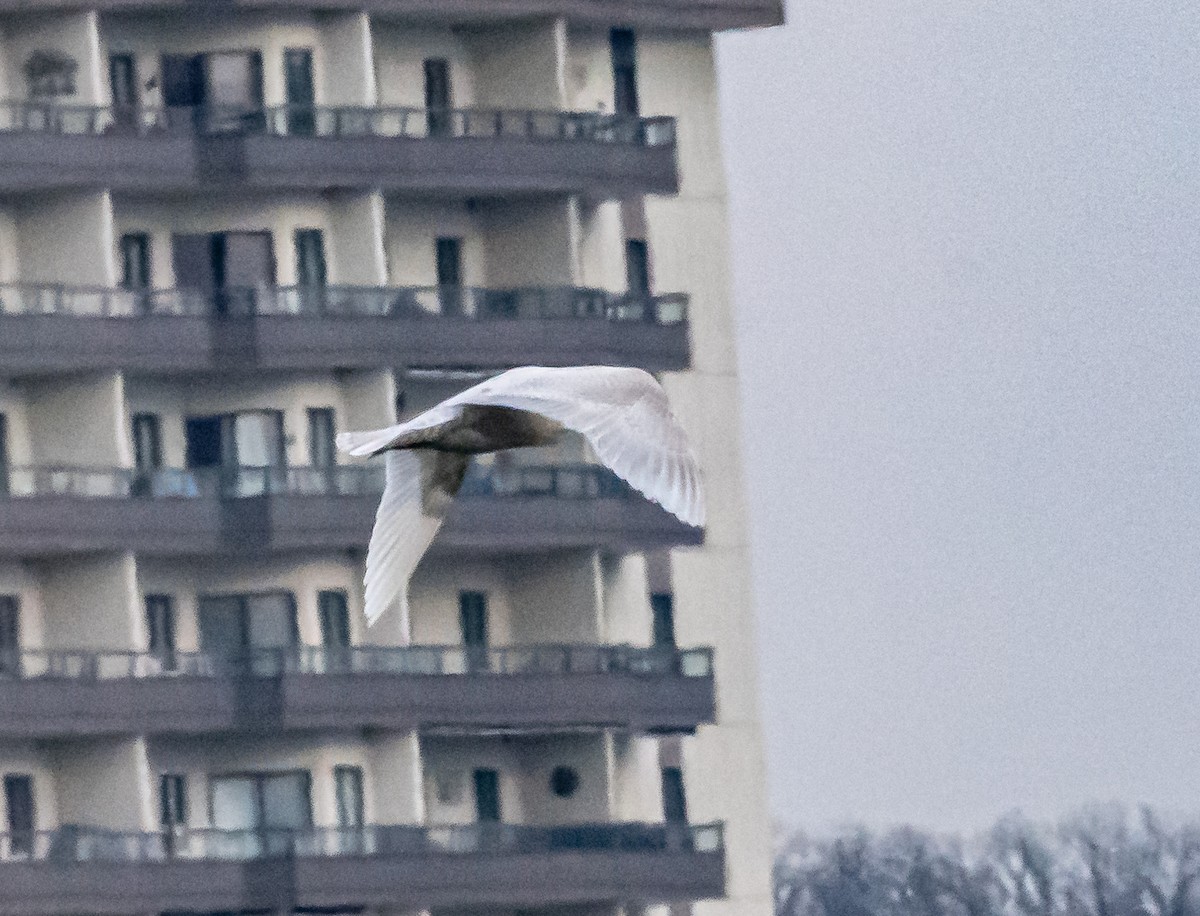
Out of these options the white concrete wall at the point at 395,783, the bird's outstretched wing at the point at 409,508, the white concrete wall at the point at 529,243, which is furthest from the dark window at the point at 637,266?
the bird's outstretched wing at the point at 409,508

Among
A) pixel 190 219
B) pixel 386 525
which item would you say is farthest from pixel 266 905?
pixel 386 525

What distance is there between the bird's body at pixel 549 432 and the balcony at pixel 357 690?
64.7 metres

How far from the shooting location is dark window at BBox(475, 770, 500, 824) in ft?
445

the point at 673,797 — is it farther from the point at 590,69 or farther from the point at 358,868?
the point at 590,69

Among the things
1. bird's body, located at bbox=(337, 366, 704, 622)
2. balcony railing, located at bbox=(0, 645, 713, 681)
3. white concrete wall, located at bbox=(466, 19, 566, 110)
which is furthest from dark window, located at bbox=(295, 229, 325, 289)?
bird's body, located at bbox=(337, 366, 704, 622)

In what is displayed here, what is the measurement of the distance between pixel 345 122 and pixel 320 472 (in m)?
8.82

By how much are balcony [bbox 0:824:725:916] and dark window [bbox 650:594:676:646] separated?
258 inches

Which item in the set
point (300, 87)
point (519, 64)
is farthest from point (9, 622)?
point (519, 64)

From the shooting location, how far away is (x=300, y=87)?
440ft

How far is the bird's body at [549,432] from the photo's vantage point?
58.6 meters

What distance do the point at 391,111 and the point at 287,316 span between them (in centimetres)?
625

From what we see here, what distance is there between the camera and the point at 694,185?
143500mm

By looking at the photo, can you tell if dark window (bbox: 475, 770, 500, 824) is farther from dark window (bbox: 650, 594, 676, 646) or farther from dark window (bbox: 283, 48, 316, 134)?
dark window (bbox: 283, 48, 316, 134)

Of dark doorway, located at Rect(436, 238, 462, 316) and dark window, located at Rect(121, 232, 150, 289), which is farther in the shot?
dark doorway, located at Rect(436, 238, 462, 316)
